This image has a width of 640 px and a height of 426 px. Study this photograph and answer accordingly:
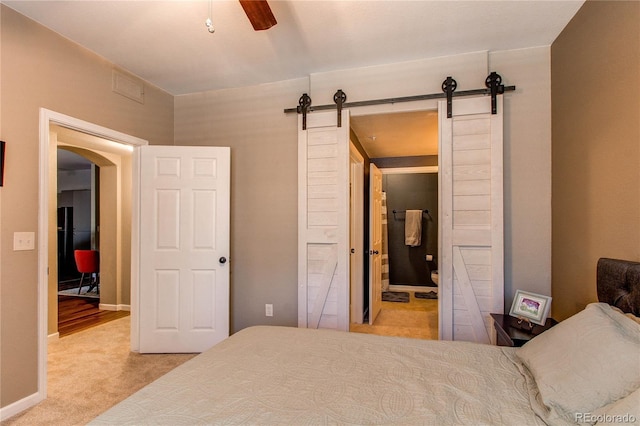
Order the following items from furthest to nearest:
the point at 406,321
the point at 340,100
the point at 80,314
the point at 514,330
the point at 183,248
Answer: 1. the point at 80,314
2. the point at 406,321
3. the point at 183,248
4. the point at 340,100
5. the point at 514,330

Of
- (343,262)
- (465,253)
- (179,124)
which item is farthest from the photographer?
(179,124)

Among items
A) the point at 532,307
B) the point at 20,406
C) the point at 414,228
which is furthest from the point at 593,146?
the point at 414,228

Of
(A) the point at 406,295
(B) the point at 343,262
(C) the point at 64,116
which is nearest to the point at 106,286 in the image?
(C) the point at 64,116

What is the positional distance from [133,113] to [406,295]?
15.6ft

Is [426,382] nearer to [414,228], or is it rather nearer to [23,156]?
[23,156]

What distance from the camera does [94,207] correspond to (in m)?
5.45

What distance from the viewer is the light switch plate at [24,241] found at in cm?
199

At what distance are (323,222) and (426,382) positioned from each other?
1749 millimetres

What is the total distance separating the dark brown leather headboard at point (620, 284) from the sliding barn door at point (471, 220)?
2.75 ft

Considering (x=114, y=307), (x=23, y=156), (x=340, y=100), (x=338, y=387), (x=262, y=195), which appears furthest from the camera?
(x=114, y=307)

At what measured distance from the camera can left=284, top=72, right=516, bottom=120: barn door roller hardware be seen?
7.93ft

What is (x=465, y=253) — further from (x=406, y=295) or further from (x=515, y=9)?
(x=406, y=295)

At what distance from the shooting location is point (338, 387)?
1168 mm

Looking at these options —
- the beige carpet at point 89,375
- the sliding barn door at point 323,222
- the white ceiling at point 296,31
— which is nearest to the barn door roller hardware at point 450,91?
the white ceiling at point 296,31
